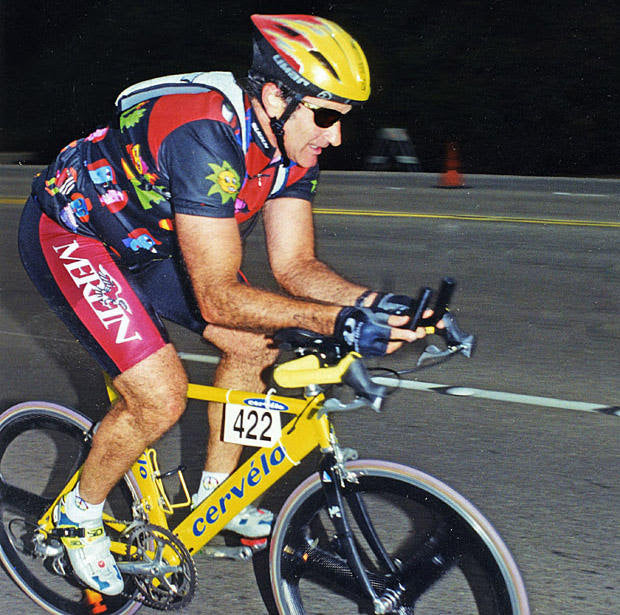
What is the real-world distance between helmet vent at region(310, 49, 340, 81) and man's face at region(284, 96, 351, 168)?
0.31ft

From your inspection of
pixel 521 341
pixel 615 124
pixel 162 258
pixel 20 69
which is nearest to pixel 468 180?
pixel 615 124

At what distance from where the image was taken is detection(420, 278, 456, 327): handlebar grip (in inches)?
103

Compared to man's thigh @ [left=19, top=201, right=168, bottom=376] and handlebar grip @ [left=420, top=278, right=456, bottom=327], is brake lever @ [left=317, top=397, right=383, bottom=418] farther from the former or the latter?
man's thigh @ [left=19, top=201, right=168, bottom=376]

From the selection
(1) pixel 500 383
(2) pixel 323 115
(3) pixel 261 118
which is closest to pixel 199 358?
(1) pixel 500 383

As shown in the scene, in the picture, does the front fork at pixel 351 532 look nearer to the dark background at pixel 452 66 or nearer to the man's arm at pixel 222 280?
the man's arm at pixel 222 280

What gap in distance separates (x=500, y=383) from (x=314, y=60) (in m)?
3.59

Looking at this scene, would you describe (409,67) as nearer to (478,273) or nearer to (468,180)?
(468,180)

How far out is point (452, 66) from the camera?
70.7ft

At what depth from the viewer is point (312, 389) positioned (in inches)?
112

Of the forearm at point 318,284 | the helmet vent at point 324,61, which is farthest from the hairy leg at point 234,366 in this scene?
the helmet vent at point 324,61

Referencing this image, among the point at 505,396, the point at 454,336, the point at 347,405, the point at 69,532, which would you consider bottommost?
the point at 505,396

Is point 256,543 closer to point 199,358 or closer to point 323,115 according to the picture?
point 323,115

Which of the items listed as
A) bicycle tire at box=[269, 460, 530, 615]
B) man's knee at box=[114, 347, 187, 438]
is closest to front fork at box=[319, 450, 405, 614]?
bicycle tire at box=[269, 460, 530, 615]

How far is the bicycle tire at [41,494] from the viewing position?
343cm
